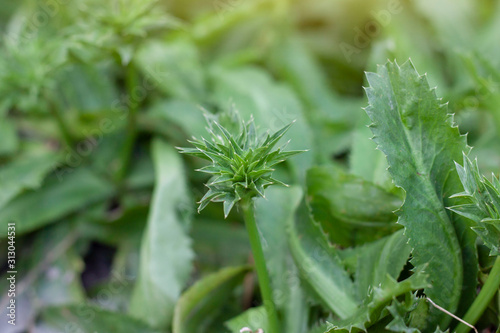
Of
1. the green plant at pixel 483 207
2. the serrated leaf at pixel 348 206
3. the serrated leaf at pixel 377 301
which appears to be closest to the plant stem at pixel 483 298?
the green plant at pixel 483 207

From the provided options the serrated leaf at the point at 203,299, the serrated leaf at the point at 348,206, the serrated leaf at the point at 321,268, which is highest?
the serrated leaf at the point at 348,206

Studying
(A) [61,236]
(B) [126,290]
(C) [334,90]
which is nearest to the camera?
(B) [126,290]

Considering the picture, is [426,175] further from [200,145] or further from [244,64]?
[244,64]

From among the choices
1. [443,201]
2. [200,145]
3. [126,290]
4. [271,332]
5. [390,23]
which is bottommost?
[126,290]

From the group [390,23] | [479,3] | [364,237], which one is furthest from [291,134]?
[479,3]

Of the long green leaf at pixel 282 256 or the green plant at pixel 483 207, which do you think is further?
the long green leaf at pixel 282 256

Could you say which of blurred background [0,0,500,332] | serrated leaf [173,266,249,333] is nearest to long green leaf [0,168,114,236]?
blurred background [0,0,500,332]

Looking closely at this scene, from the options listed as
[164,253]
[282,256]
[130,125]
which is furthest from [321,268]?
[130,125]

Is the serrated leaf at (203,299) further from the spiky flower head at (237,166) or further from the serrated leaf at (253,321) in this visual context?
the spiky flower head at (237,166)
